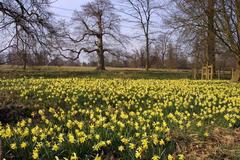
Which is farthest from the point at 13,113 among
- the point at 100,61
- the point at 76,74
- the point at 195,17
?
the point at 100,61

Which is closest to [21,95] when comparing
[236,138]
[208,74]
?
[236,138]

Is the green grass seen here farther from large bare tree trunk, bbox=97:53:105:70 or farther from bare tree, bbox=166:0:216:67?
large bare tree trunk, bbox=97:53:105:70

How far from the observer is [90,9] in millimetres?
39125

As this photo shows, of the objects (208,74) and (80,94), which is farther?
(208,74)

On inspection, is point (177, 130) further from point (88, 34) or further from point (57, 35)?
point (88, 34)

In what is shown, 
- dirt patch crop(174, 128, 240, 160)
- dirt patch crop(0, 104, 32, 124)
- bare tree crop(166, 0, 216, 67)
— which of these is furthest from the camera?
bare tree crop(166, 0, 216, 67)

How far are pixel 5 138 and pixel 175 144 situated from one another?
2187mm

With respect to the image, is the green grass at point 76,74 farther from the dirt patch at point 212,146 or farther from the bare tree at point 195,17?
the dirt patch at point 212,146

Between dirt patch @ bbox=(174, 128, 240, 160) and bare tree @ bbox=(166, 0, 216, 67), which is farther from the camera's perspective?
bare tree @ bbox=(166, 0, 216, 67)

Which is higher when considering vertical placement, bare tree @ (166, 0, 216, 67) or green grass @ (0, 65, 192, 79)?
bare tree @ (166, 0, 216, 67)

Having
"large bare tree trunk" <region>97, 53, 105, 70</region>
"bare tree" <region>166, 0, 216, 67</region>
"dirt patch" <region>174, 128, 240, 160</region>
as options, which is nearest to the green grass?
"bare tree" <region>166, 0, 216, 67</region>

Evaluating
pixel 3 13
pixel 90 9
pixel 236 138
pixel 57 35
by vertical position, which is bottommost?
pixel 236 138

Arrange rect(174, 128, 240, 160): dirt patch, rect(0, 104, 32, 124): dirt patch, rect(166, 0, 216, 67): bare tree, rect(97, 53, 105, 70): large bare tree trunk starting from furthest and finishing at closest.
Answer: rect(97, 53, 105, 70): large bare tree trunk
rect(166, 0, 216, 67): bare tree
rect(0, 104, 32, 124): dirt patch
rect(174, 128, 240, 160): dirt patch

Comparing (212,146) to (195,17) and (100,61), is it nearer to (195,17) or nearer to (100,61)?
(195,17)
